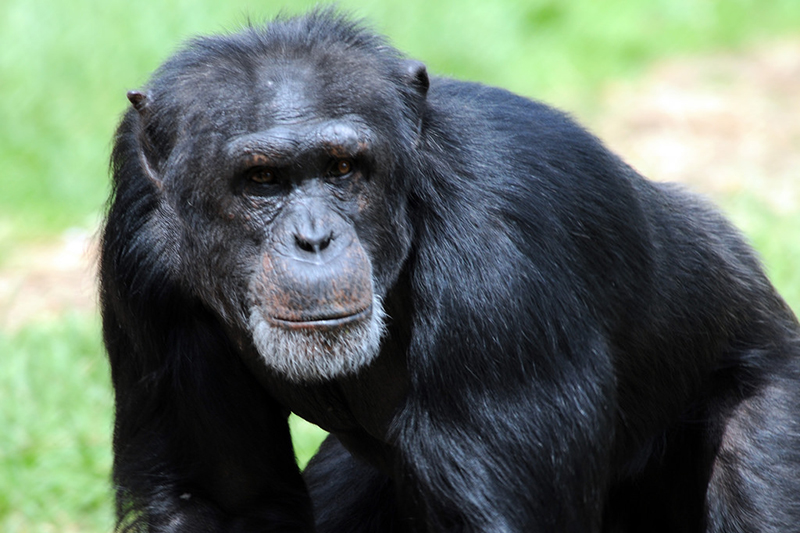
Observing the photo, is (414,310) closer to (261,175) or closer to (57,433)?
(261,175)

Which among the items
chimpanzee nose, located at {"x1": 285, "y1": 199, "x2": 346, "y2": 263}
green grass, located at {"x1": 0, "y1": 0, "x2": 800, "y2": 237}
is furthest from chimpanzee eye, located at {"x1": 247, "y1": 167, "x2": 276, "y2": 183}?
green grass, located at {"x1": 0, "y1": 0, "x2": 800, "y2": 237}

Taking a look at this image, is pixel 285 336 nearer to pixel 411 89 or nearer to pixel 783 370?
pixel 411 89

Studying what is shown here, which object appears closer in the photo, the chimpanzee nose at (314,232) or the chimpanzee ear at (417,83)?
the chimpanzee nose at (314,232)

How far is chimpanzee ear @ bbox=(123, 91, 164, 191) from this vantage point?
462 centimetres

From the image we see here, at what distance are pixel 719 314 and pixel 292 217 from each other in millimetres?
1964

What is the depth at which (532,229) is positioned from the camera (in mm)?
4359

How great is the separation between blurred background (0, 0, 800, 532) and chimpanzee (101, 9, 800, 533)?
2.03 m

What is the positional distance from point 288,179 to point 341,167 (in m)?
0.21

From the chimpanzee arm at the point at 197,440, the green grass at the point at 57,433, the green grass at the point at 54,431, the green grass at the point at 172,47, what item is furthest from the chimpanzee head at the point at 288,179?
the green grass at the point at 172,47

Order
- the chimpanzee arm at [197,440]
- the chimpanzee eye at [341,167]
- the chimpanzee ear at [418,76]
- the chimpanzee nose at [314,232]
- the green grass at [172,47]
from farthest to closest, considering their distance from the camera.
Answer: the green grass at [172,47]
the chimpanzee arm at [197,440]
the chimpanzee ear at [418,76]
the chimpanzee eye at [341,167]
the chimpanzee nose at [314,232]

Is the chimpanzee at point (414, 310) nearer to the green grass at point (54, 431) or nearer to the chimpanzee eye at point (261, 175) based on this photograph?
the chimpanzee eye at point (261, 175)

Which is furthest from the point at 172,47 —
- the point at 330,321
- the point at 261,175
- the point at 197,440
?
the point at 330,321

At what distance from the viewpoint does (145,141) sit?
4676 millimetres

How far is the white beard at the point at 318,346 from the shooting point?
4246 mm
